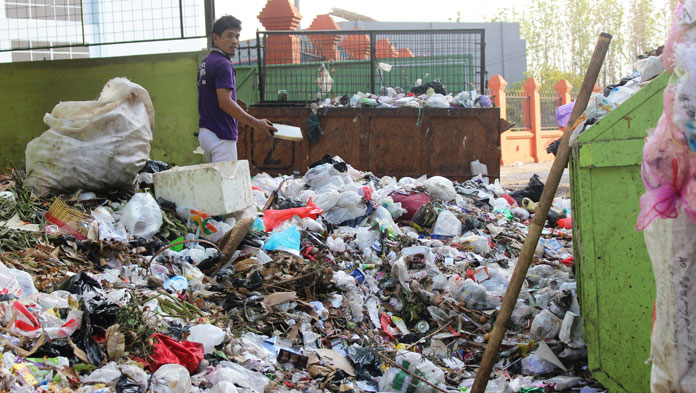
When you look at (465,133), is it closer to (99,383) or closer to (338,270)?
(338,270)

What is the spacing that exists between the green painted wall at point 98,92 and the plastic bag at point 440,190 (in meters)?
2.94

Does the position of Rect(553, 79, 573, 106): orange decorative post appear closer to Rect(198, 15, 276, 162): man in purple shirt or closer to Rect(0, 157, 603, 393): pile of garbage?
Rect(0, 157, 603, 393): pile of garbage

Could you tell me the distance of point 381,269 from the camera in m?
4.76

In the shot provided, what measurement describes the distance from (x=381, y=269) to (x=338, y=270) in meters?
0.36

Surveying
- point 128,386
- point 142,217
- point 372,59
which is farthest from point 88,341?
point 372,59

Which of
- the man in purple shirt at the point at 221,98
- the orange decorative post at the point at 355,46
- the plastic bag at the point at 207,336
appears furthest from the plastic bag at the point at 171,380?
the orange decorative post at the point at 355,46

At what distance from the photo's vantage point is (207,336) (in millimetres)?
3158

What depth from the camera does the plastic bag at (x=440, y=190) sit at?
6375 millimetres

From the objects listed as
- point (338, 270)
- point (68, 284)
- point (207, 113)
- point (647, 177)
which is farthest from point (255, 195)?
point (647, 177)

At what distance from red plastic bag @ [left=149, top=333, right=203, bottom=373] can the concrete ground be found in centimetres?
899

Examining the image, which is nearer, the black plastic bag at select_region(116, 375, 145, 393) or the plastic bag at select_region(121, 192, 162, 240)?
the black plastic bag at select_region(116, 375, 145, 393)

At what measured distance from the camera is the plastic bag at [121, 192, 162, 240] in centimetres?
455

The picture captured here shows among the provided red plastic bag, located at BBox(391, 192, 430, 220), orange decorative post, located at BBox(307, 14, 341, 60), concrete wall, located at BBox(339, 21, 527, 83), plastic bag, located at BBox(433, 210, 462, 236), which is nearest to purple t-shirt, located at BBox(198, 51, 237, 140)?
red plastic bag, located at BBox(391, 192, 430, 220)

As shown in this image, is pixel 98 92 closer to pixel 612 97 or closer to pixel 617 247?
pixel 612 97
